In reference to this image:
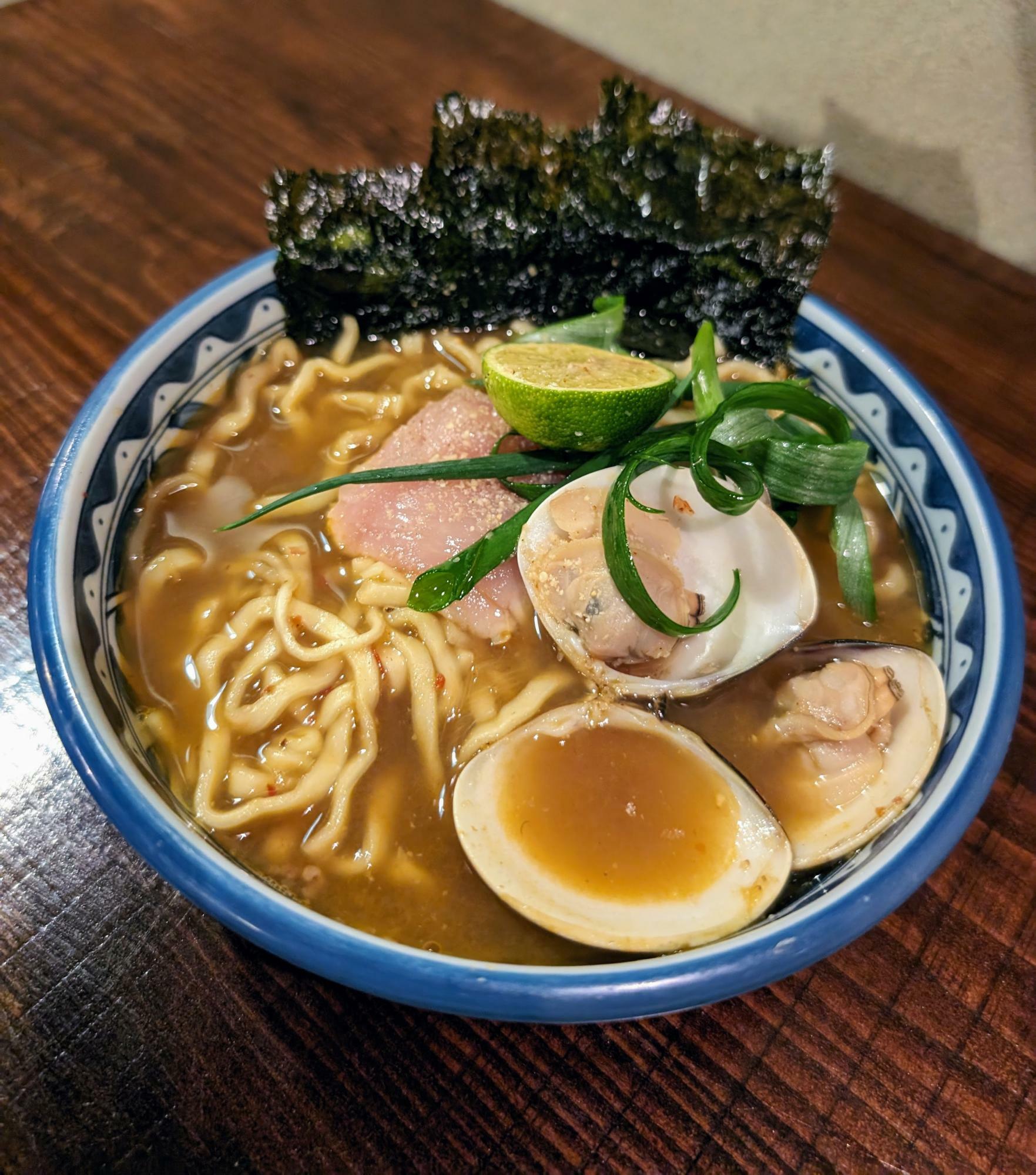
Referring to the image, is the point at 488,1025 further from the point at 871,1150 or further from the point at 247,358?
the point at 247,358

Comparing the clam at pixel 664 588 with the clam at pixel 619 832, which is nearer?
the clam at pixel 619 832

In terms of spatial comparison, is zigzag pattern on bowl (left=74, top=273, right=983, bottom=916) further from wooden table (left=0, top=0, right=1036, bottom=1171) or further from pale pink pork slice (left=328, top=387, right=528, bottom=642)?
pale pink pork slice (left=328, top=387, right=528, bottom=642)

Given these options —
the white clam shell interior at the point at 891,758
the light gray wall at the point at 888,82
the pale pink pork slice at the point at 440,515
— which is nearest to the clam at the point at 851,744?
the white clam shell interior at the point at 891,758

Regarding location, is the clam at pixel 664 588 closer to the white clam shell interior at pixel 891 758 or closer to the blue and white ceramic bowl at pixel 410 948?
the white clam shell interior at pixel 891 758

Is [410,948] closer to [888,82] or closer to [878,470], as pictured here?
[878,470]

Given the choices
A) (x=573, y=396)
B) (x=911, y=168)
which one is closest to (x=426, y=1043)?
(x=573, y=396)

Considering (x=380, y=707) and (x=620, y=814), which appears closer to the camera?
(x=620, y=814)
